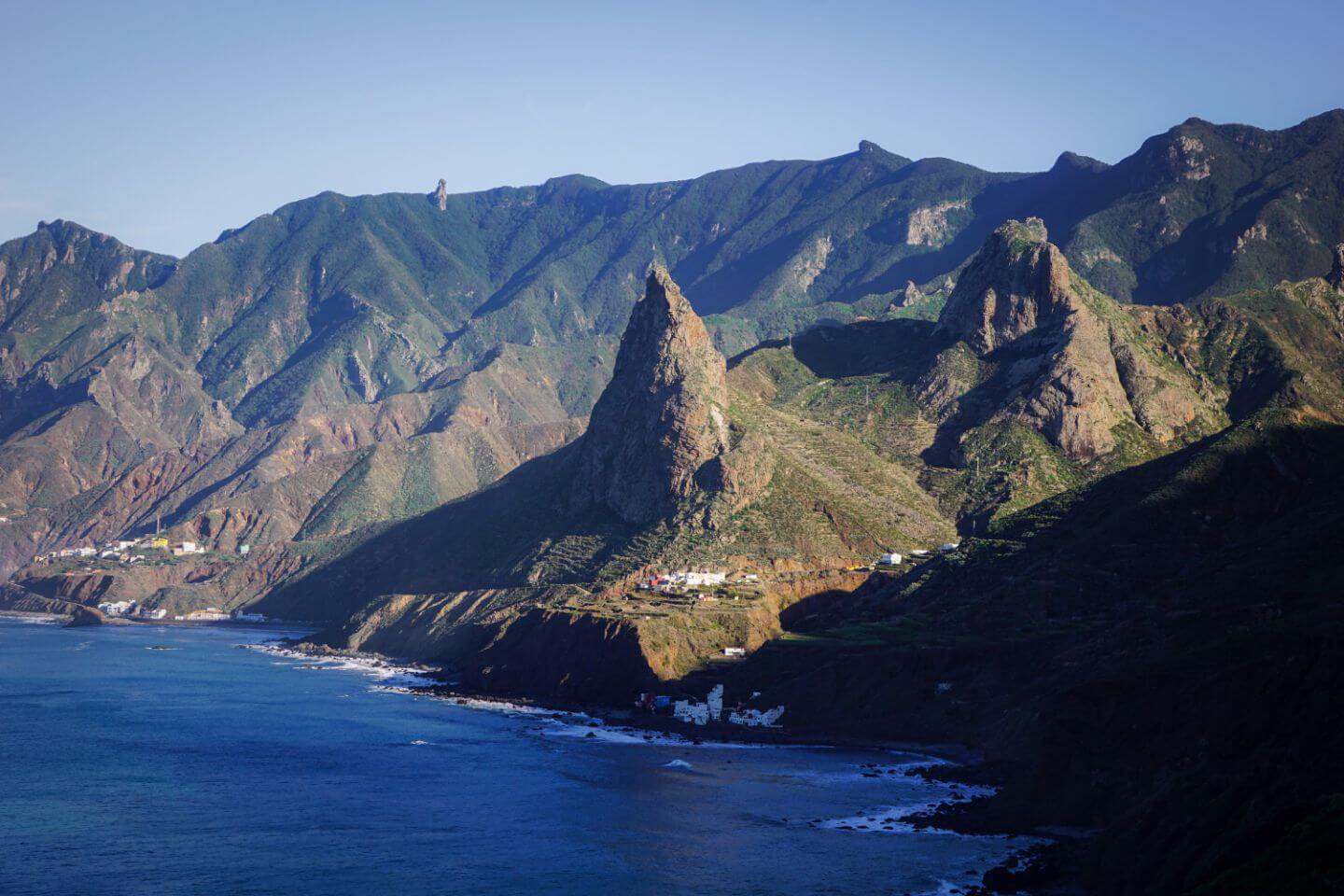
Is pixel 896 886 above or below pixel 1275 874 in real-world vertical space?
below

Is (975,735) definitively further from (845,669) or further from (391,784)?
(391,784)

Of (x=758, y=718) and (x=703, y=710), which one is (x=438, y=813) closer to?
(x=758, y=718)

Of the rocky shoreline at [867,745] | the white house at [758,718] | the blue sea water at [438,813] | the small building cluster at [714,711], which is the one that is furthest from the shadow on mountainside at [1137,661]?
the blue sea water at [438,813]

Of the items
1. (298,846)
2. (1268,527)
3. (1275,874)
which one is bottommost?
(298,846)

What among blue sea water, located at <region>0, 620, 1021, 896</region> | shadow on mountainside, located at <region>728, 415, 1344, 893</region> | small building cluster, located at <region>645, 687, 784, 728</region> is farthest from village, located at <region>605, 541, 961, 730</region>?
blue sea water, located at <region>0, 620, 1021, 896</region>

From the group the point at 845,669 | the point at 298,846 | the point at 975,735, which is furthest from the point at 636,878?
the point at 845,669

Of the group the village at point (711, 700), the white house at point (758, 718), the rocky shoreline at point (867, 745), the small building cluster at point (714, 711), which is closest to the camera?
the rocky shoreline at point (867, 745)

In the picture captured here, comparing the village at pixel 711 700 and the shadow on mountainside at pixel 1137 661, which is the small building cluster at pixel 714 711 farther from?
the shadow on mountainside at pixel 1137 661

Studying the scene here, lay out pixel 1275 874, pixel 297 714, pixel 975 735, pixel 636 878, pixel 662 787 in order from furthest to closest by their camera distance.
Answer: pixel 297 714, pixel 975 735, pixel 662 787, pixel 636 878, pixel 1275 874

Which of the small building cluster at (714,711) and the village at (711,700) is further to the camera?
the village at (711,700)
